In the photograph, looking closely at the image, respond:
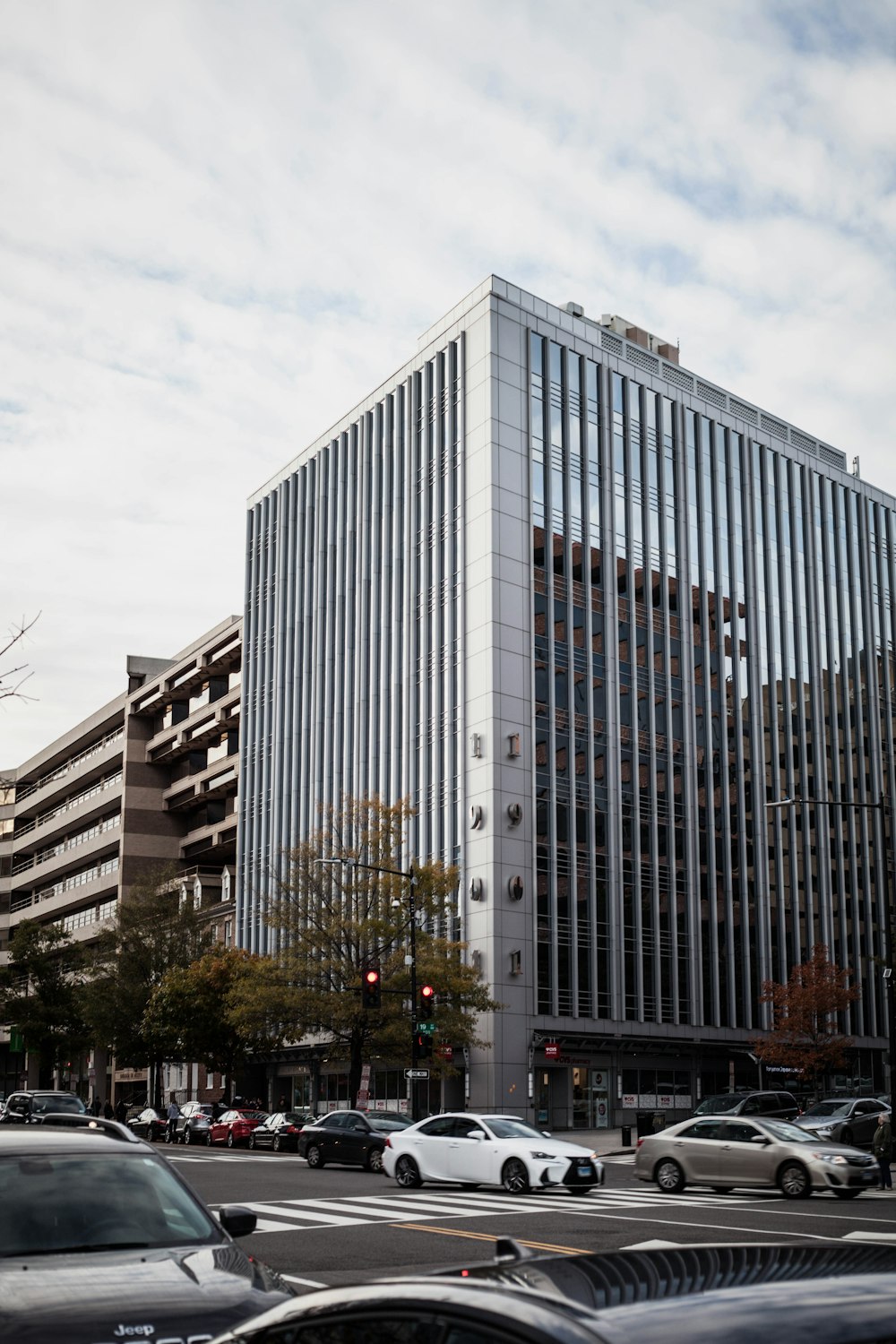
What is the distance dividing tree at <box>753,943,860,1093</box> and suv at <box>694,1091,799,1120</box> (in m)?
18.7

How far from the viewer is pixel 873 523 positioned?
8169 centimetres

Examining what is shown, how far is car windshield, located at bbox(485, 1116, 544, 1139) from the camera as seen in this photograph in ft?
82.6

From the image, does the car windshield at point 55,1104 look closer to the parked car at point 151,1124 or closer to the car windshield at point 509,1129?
the parked car at point 151,1124

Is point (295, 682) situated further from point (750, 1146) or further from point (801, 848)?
point (750, 1146)

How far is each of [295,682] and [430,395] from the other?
1799 centimetres

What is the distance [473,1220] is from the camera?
63.6ft

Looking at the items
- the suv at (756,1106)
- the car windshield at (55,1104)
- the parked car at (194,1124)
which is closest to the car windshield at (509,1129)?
the suv at (756,1106)

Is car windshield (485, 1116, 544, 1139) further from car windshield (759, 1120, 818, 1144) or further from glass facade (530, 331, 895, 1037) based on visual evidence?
glass facade (530, 331, 895, 1037)

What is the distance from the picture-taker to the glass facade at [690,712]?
61.0 m

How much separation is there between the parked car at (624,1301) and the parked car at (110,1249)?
2319 millimetres

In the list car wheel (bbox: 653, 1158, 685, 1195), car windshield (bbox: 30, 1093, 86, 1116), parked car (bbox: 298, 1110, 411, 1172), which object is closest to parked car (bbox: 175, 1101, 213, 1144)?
car windshield (bbox: 30, 1093, 86, 1116)

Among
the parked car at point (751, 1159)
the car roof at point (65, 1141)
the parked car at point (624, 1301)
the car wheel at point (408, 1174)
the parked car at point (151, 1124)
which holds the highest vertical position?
the parked car at point (624, 1301)

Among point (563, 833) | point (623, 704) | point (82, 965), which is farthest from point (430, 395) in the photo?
point (82, 965)

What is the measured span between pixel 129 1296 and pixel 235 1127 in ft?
152
